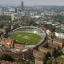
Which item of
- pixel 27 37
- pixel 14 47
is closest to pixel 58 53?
pixel 14 47

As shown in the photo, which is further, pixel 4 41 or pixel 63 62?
pixel 4 41

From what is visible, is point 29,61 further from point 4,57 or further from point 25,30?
point 25,30

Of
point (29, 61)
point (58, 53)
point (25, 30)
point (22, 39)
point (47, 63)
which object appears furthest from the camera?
point (25, 30)

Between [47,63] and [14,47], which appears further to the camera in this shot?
[14,47]

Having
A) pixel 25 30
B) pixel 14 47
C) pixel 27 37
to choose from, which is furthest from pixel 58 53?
pixel 25 30

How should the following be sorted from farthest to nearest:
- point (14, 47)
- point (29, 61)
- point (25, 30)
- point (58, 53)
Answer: point (25, 30), point (14, 47), point (58, 53), point (29, 61)

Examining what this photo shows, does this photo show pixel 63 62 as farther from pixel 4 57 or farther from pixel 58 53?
pixel 4 57
